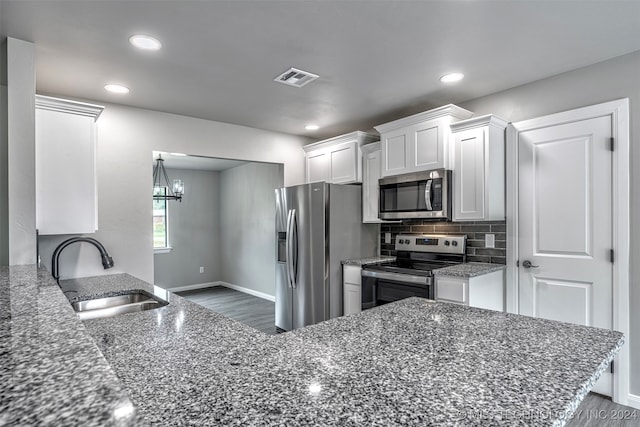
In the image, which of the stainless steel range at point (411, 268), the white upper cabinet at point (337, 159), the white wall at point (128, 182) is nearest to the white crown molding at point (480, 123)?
the stainless steel range at point (411, 268)

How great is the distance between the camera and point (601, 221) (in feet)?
8.18

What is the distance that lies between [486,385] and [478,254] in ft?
8.53

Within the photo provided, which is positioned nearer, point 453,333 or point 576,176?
point 453,333

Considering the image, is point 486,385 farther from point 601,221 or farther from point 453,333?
point 601,221

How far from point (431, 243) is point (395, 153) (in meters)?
0.94

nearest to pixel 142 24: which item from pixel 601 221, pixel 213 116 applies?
pixel 213 116

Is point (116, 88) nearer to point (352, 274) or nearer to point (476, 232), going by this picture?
point (352, 274)

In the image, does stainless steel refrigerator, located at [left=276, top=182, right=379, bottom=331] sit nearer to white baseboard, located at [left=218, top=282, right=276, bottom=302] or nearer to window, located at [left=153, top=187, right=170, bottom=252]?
white baseboard, located at [left=218, top=282, right=276, bottom=302]

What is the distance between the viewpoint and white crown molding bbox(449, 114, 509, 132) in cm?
281

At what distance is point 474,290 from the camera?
8.66ft

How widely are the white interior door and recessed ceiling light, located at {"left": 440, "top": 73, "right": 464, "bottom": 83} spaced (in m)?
0.73

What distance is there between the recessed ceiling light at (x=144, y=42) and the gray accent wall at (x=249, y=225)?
10.8 ft

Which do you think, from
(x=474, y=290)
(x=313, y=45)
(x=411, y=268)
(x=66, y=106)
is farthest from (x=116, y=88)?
(x=474, y=290)

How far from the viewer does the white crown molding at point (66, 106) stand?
95.3 inches
